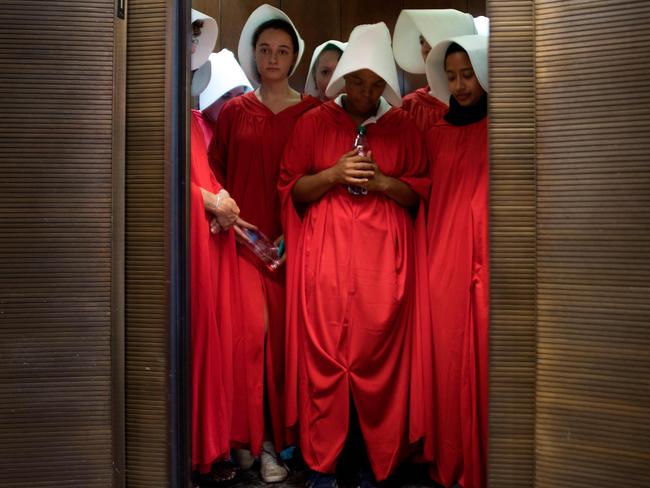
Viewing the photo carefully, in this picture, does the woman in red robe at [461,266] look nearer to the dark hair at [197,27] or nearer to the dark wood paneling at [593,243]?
the dark wood paneling at [593,243]

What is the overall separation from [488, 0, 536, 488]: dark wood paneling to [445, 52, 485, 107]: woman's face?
0.54 meters

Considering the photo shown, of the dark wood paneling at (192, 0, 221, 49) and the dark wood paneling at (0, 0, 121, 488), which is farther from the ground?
the dark wood paneling at (192, 0, 221, 49)

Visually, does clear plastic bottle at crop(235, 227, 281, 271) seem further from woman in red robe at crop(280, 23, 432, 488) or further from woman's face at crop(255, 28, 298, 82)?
woman's face at crop(255, 28, 298, 82)

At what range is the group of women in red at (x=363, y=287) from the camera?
2531 millimetres

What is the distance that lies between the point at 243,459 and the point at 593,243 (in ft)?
5.09

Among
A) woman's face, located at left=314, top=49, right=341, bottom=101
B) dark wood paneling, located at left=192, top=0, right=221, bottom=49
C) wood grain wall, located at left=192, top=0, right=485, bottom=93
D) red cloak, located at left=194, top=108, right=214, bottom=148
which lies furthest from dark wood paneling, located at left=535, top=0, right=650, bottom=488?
dark wood paneling, located at left=192, top=0, right=221, bottom=49

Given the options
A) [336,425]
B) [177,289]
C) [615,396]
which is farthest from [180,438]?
[615,396]

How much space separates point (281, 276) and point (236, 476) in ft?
2.40

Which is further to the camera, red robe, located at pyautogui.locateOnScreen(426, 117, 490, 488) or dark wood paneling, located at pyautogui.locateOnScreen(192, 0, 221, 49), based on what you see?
dark wood paneling, located at pyautogui.locateOnScreen(192, 0, 221, 49)

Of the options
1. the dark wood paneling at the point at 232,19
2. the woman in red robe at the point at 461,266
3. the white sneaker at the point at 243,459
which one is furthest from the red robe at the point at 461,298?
the dark wood paneling at the point at 232,19

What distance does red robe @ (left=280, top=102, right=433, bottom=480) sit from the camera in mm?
2604

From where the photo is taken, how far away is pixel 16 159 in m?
2.07

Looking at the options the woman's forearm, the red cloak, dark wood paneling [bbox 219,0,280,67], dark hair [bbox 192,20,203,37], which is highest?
dark wood paneling [bbox 219,0,280,67]

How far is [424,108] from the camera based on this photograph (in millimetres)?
3018
